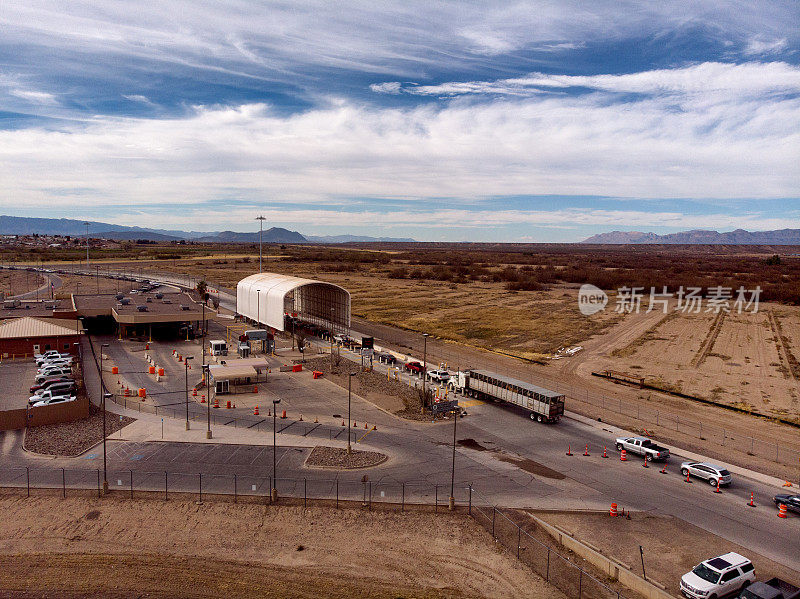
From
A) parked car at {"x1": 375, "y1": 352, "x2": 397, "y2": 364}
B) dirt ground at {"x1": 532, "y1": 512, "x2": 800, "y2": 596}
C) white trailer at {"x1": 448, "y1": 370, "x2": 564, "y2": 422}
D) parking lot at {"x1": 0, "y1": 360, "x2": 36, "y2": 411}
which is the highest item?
white trailer at {"x1": 448, "y1": 370, "x2": 564, "y2": 422}

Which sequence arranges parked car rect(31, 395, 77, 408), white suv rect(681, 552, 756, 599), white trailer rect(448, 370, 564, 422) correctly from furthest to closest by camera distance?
white trailer rect(448, 370, 564, 422)
parked car rect(31, 395, 77, 408)
white suv rect(681, 552, 756, 599)

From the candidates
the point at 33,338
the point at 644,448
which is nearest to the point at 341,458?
the point at 644,448

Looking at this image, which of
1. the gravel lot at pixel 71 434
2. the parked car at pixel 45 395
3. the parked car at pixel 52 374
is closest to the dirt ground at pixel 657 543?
the gravel lot at pixel 71 434

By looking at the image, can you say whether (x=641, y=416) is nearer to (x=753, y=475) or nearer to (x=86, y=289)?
(x=753, y=475)

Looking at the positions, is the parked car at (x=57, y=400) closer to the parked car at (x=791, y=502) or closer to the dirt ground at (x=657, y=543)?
the dirt ground at (x=657, y=543)

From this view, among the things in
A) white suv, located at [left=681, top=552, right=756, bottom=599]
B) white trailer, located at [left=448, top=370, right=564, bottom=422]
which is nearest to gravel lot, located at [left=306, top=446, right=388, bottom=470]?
white trailer, located at [left=448, top=370, right=564, bottom=422]

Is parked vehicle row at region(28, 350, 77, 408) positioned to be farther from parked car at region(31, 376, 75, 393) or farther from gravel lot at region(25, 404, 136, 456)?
gravel lot at region(25, 404, 136, 456)
